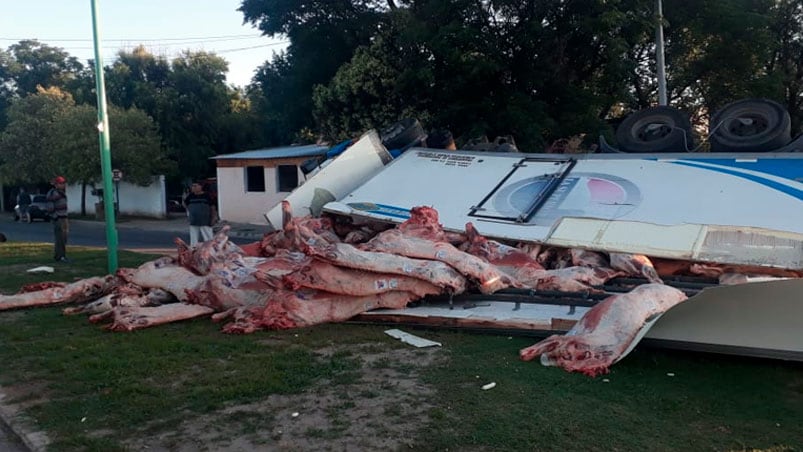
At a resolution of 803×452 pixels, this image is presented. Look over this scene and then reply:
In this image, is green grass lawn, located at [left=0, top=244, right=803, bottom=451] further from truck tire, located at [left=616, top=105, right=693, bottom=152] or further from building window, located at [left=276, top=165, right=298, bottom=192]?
building window, located at [left=276, top=165, right=298, bottom=192]

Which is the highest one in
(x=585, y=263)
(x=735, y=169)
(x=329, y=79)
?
(x=329, y=79)

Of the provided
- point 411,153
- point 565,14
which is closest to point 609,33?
point 565,14

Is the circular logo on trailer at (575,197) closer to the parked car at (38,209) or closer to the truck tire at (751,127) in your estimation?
the truck tire at (751,127)

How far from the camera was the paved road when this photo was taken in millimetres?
19969

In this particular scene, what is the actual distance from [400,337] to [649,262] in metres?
2.90

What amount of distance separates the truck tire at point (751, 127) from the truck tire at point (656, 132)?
44 cm

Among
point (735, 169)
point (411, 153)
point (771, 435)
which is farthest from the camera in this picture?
point (411, 153)

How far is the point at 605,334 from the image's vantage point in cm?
540

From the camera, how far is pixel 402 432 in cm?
424

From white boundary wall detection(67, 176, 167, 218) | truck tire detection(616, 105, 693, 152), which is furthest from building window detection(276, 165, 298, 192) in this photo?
truck tire detection(616, 105, 693, 152)

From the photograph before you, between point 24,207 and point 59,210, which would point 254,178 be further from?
point 24,207

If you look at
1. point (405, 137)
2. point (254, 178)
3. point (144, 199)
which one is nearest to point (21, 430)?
point (405, 137)

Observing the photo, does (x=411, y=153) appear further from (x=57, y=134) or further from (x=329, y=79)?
(x=57, y=134)

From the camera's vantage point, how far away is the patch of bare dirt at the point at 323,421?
4.14 meters
